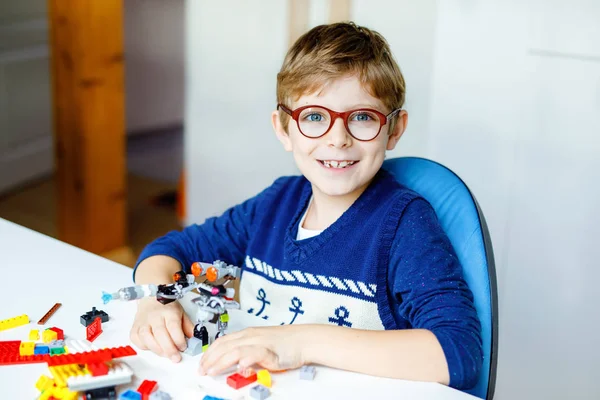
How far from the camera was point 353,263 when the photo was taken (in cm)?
125

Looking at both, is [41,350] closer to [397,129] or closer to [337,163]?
[337,163]

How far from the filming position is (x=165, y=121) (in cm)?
462

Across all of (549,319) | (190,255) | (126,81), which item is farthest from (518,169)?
(126,81)

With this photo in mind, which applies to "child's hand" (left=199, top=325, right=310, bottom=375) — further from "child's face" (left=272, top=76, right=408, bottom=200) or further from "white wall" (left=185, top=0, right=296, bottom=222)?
"white wall" (left=185, top=0, right=296, bottom=222)

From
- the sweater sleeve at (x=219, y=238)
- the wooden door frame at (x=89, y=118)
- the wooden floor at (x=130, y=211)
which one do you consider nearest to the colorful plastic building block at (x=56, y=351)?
the sweater sleeve at (x=219, y=238)

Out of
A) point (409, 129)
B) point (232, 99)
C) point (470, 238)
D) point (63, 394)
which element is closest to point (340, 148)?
point (470, 238)

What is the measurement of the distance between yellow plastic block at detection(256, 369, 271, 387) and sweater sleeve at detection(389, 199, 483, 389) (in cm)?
24

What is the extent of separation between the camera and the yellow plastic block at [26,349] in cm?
98

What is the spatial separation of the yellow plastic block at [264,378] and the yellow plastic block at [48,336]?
295 millimetres

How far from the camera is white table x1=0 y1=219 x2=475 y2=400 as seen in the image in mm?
924

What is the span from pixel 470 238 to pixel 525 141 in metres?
0.81

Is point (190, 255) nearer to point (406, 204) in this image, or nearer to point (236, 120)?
point (406, 204)

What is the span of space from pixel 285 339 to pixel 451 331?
23 centimetres

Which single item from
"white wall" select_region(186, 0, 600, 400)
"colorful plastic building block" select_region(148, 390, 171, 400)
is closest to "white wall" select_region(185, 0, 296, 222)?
"white wall" select_region(186, 0, 600, 400)
